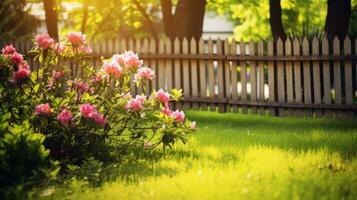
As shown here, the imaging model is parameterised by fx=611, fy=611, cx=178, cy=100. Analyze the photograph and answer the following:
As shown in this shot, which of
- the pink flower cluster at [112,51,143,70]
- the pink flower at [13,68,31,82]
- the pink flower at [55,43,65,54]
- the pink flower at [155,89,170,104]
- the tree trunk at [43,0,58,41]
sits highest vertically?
the tree trunk at [43,0,58,41]

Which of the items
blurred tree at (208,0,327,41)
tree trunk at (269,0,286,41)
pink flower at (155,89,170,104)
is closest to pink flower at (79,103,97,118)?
pink flower at (155,89,170,104)

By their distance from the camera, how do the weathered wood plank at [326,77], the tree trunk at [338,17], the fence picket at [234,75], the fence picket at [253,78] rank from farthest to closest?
the tree trunk at [338,17]
the fence picket at [234,75]
the fence picket at [253,78]
the weathered wood plank at [326,77]

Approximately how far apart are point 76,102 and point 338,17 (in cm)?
791

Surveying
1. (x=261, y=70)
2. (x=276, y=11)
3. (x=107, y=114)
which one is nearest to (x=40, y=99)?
(x=107, y=114)

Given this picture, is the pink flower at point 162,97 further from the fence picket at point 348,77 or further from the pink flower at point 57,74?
the fence picket at point 348,77

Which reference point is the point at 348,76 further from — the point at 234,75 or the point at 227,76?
the point at 227,76

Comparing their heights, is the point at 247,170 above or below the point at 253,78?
below

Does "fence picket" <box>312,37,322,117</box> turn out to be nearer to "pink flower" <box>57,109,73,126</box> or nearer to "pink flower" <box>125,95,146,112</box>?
"pink flower" <box>125,95,146,112</box>

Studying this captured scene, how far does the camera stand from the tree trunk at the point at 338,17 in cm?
1377

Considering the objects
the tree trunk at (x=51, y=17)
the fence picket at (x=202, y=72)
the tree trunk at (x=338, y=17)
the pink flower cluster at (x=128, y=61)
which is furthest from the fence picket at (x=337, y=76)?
the tree trunk at (x=51, y=17)

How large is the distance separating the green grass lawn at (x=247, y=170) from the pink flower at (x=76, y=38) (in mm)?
1740

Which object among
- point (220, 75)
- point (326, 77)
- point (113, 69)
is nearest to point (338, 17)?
point (326, 77)

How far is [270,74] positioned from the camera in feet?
41.8

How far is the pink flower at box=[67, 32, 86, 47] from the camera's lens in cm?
781
